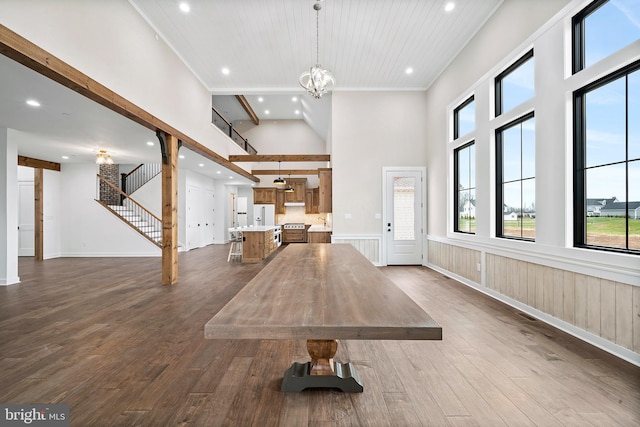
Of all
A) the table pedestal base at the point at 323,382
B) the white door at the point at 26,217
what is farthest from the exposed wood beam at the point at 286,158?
the white door at the point at 26,217

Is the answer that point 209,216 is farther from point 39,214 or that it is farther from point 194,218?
point 39,214

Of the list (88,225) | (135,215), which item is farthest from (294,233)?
(88,225)

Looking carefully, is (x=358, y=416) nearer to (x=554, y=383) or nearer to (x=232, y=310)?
(x=232, y=310)

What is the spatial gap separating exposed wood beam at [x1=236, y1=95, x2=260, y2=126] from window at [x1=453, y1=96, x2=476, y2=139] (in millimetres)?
7096

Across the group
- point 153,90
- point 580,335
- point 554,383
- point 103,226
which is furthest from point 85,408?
point 103,226

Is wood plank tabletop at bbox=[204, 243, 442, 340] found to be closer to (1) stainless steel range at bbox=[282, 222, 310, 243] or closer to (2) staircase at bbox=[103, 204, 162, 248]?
(2) staircase at bbox=[103, 204, 162, 248]

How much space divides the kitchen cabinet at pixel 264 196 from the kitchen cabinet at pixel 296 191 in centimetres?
58

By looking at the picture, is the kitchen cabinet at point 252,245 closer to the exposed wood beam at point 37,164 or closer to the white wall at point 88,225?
the white wall at point 88,225

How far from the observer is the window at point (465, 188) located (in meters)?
4.71

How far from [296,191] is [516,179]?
8.96 meters

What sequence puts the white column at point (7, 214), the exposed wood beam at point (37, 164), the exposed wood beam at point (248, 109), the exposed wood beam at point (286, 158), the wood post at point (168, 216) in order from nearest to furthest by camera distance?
the wood post at point (168, 216) < the white column at point (7, 214) < the exposed wood beam at point (37, 164) < the exposed wood beam at point (286, 158) < the exposed wood beam at point (248, 109)

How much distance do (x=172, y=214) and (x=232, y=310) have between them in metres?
4.30

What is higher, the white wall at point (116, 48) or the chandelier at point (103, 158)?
the white wall at point (116, 48)

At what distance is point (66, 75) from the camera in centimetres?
289
